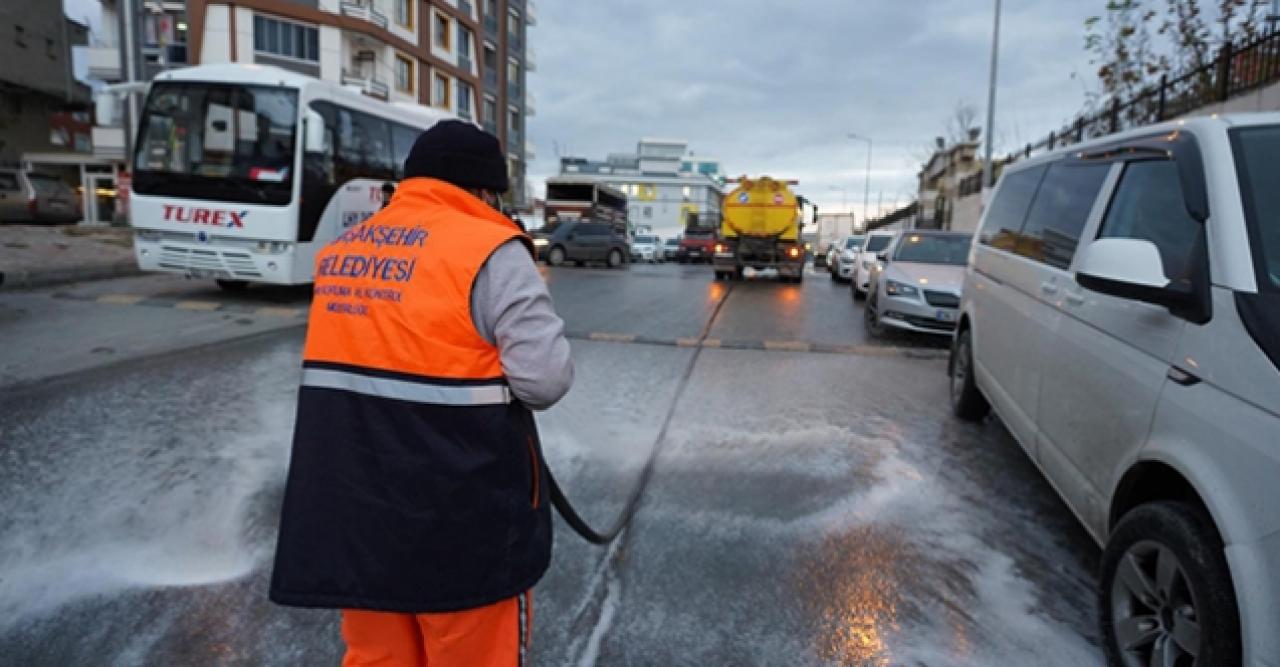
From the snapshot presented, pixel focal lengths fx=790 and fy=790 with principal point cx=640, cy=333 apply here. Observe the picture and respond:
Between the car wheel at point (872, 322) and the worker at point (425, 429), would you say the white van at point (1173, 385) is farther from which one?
the car wheel at point (872, 322)

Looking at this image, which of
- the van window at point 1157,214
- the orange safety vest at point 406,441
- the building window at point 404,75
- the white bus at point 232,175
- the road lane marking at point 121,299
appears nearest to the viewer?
the orange safety vest at point 406,441

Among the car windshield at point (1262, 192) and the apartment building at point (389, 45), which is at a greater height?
the apartment building at point (389, 45)

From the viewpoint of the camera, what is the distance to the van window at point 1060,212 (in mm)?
3852

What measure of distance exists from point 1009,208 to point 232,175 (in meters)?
9.92

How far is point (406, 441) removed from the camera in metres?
1.74

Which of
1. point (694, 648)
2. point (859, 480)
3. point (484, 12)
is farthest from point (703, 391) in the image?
point (484, 12)

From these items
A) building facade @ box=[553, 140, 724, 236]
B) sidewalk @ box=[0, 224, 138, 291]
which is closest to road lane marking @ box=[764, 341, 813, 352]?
sidewalk @ box=[0, 224, 138, 291]

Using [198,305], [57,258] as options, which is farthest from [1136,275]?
[57,258]

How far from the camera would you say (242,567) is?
3.33 metres

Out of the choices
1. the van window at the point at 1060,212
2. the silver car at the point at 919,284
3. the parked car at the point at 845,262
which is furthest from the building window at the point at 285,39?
the van window at the point at 1060,212

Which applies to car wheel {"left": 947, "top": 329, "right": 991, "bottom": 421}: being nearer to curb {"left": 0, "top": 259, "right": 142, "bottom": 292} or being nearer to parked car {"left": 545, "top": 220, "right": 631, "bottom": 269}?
curb {"left": 0, "top": 259, "right": 142, "bottom": 292}

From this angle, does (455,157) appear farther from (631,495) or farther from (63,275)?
(63,275)

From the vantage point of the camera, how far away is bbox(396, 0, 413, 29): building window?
123ft

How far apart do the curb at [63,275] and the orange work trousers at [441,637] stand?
11.4 metres
